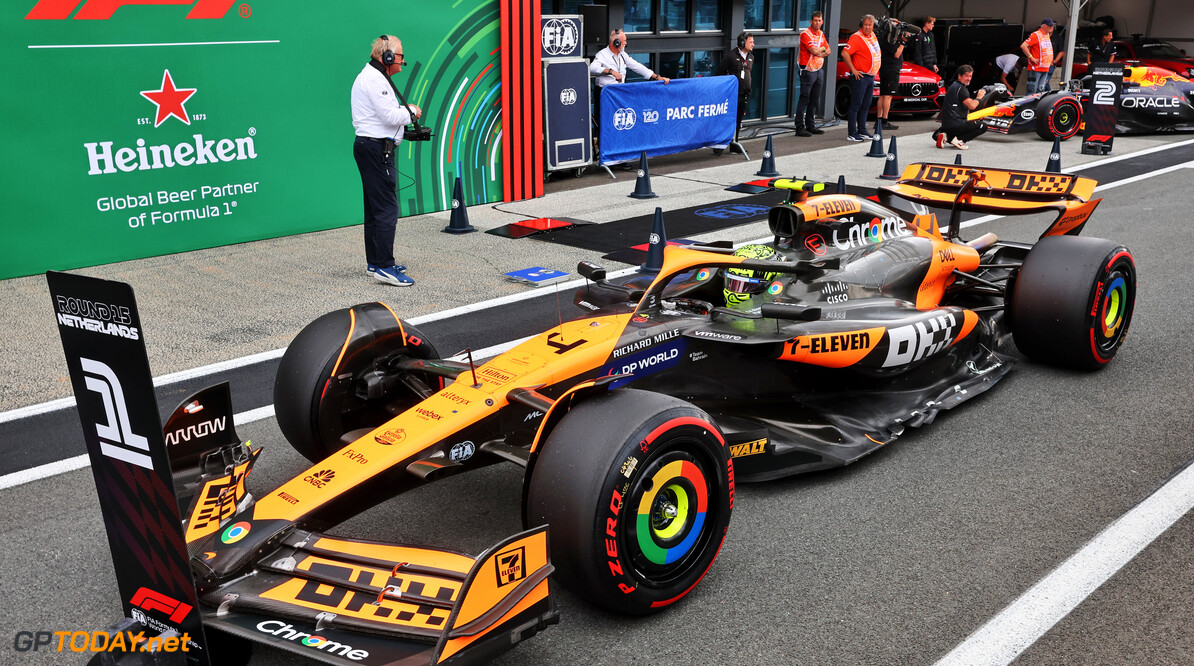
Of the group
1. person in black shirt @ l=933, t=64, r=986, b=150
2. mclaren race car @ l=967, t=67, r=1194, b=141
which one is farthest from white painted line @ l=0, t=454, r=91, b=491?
mclaren race car @ l=967, t=67, r=1194, b=141

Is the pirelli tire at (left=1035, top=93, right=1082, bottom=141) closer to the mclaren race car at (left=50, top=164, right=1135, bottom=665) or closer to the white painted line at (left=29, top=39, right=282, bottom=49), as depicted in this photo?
the mclaren race car at (left=50, top=164, right=1135, bottom=665)

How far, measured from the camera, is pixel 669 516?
11.7 feet

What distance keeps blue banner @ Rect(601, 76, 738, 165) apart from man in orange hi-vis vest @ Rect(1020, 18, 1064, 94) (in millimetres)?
7475

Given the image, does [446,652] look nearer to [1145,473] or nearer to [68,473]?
[68,473]

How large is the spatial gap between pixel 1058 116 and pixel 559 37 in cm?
912

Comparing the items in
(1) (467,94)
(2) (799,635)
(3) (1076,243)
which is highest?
(1) (467,94)

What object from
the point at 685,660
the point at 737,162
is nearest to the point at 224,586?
the point at 685,660

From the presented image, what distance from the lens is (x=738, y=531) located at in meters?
4.20

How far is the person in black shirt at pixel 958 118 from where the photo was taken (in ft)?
51.6

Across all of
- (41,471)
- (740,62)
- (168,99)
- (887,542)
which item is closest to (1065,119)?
(740,62)

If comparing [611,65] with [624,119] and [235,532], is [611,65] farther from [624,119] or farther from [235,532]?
[235,532]

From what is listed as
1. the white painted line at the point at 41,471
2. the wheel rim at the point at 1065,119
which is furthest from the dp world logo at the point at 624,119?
the white painted line at the point at 41,471

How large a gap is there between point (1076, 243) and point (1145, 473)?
166 centimetres

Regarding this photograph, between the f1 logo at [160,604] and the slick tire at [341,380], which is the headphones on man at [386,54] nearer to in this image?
the slick tire at [341,380]
